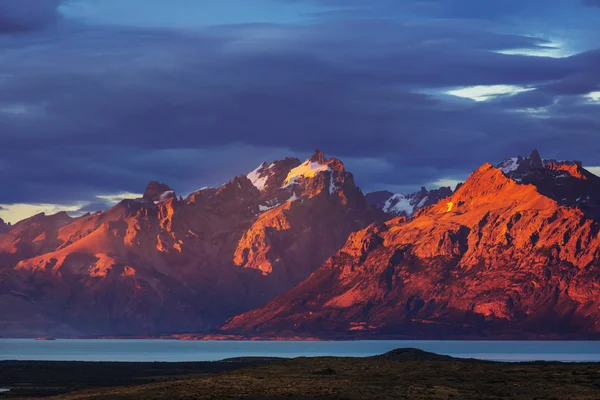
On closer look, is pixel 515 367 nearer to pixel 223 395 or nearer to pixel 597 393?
pixel 597 393

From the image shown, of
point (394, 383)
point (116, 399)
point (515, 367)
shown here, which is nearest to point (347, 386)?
point (394, 383)

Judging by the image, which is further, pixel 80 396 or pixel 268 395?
pixel 80 396

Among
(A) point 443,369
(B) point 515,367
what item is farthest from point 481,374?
(B) point 515,367

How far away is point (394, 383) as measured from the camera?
152750mm

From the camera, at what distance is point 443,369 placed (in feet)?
560

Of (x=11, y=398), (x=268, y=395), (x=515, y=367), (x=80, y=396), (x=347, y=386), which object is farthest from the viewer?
(x=515, y=367)

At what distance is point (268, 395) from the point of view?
13600 centimetres

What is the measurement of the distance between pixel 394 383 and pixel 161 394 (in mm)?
31831

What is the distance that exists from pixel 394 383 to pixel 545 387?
2008 cm

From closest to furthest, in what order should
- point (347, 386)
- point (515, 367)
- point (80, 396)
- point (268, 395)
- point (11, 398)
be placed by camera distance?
point (268, 395) → point (347, 386) → point (80, 396) → point (11, 398) → point (515, 367)

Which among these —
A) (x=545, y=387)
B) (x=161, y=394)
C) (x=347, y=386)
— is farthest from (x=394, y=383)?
(x=161, y=394)

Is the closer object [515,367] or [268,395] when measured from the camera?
[268,395]

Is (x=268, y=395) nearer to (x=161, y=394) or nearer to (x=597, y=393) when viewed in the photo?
(x=161, y=394)

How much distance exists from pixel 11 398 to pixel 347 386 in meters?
54.0
